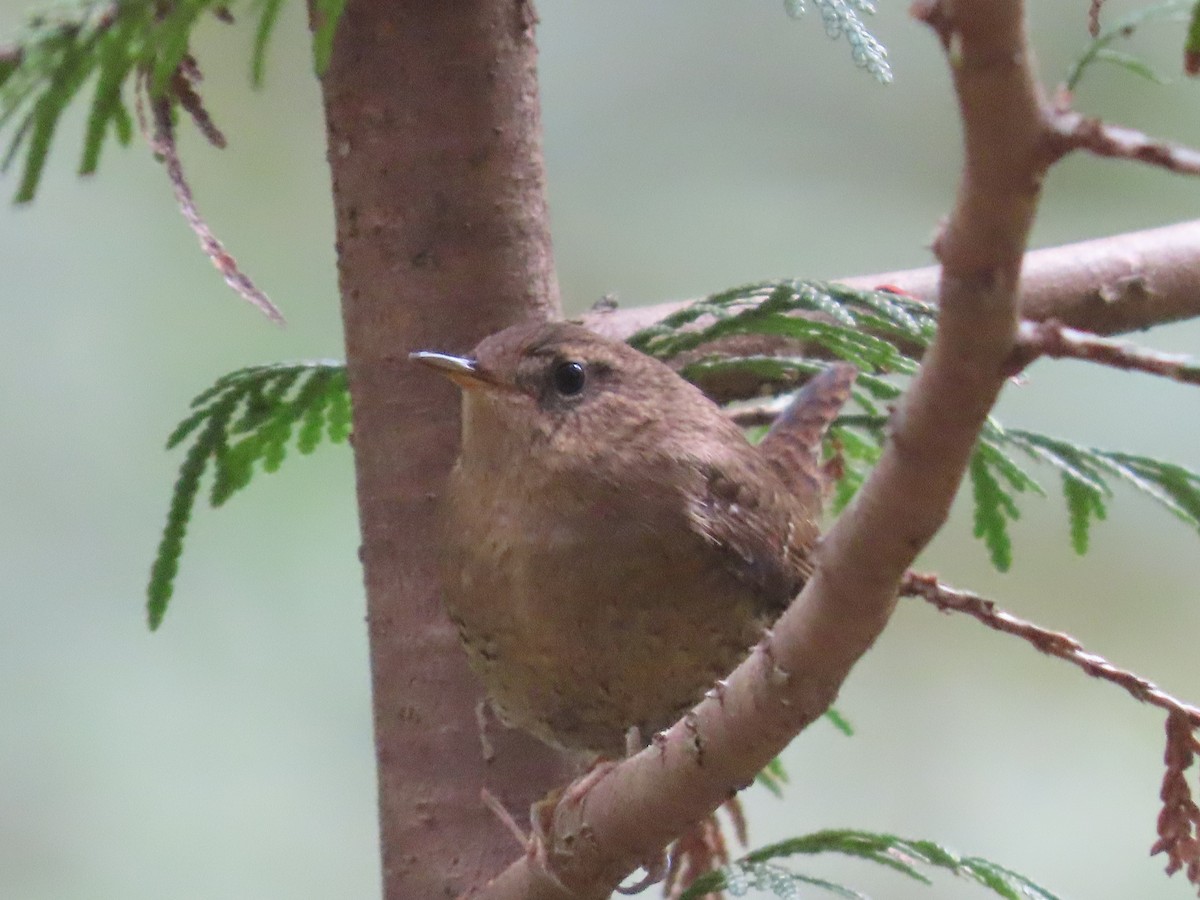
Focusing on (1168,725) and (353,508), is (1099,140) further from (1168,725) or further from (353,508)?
(353,508)

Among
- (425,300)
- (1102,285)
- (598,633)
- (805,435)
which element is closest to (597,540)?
(598,633)

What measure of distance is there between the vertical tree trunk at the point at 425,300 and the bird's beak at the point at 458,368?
0.08m

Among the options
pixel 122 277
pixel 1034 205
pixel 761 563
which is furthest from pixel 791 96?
pixel 1034 205

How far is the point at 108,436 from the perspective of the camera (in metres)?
3.82

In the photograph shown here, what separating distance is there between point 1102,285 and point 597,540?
2.67 feet

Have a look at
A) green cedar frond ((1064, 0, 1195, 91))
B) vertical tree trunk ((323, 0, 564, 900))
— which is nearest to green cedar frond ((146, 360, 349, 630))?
vertical tree trunk ((323, 0, 564, 900))

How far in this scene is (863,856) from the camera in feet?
4.77

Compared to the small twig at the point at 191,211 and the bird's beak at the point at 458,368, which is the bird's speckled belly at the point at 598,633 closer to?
the bird's beak at the point at 458,368

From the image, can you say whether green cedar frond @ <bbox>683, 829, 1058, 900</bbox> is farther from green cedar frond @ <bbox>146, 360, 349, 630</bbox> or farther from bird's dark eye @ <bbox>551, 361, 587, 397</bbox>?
green cedar frond @ <bbox>146, 360, 349, 630</bbox>

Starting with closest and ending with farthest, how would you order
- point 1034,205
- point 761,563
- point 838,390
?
point 1034,205 < point 761,563 < point 838,390

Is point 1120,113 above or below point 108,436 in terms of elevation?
above

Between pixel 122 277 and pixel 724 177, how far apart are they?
1.82m

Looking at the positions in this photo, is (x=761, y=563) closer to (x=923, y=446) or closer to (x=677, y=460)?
(x=677, y=460)

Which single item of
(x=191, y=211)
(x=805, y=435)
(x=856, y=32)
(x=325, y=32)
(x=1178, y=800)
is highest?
(x=856, y=32)
